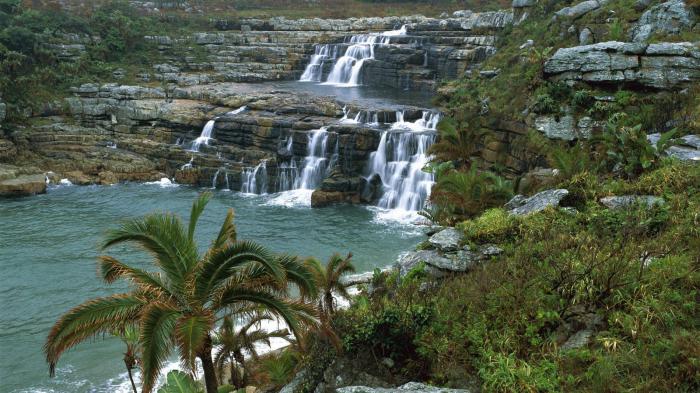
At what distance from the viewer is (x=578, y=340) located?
729 cm

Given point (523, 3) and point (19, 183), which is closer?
point (19, 183)

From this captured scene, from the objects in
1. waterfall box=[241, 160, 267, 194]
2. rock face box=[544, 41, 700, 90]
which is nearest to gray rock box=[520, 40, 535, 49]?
rock face box=[544, 41, 700, 90]

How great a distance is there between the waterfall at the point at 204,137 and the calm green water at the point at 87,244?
321 centimetres

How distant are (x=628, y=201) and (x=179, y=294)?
8548 mm

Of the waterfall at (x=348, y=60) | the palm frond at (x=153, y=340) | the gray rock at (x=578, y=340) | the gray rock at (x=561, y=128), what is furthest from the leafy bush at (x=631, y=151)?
the waterfall at (x=348, y=60)

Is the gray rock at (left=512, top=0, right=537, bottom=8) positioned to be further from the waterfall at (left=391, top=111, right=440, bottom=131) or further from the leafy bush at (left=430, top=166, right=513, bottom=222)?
the leafy bush at (left=430, top=166, right=513, bottom=222)

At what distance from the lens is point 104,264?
7.92 m

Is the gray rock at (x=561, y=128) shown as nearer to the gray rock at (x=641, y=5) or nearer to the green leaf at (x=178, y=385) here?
the gray rock at (x=641, y=5)

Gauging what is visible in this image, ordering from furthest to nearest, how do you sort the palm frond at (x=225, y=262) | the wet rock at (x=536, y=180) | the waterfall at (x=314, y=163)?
the waterfall at (x=314, y=163), the wet rock at (x=536, y=180), the palm frond at (x=225, y=262)

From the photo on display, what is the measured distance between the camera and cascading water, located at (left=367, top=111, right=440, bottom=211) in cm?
2575

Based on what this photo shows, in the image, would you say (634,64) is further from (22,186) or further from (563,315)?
(22,186)

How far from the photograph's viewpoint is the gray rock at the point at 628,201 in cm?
1062

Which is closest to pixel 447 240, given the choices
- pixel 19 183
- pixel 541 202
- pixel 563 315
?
pixel 541 202

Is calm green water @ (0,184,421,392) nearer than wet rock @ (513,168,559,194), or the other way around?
calm green water @ (0,184,421,392)
